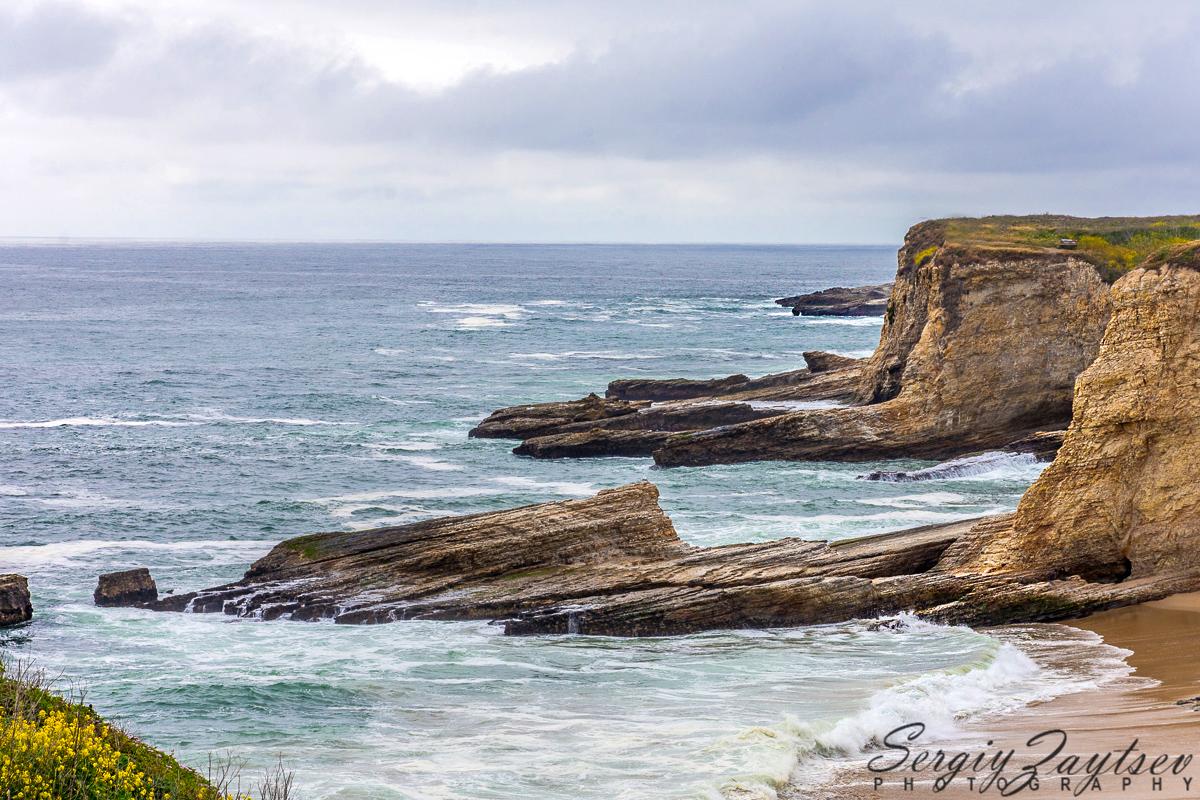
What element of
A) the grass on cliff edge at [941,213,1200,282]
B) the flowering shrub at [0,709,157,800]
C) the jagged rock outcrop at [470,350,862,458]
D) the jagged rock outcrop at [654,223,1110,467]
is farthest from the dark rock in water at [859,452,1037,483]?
the flowering shrub at [0,709,157,800]

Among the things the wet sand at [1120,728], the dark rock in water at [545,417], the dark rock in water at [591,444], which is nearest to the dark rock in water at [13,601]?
the wet sand at [1120,728]

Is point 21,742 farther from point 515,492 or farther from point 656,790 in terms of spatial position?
point 515,492

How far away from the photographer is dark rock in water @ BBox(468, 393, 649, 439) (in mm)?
52062

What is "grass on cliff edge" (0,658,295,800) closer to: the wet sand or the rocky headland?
the wet sand

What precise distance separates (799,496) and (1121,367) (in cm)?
1551

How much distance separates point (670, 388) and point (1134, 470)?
3403 cm

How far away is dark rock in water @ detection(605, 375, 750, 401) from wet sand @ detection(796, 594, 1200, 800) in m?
35.0

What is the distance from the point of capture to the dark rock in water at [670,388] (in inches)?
2258

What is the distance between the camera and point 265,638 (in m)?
24.9

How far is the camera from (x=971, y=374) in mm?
44562

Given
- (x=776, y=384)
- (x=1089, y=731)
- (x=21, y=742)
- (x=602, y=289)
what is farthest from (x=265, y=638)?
(x=602, y=289)

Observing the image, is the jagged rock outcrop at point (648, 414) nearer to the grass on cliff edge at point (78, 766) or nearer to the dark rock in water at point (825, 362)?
the dark rock in water at point (825, 362)

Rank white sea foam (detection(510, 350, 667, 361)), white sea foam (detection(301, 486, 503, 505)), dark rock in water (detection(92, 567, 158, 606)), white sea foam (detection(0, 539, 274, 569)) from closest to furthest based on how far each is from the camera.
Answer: dark rock in water (detection(92, 567, 158, 606))
white sea foam (detection(0, 539, 274, 569))
white sea foam (detection(301, 486, 503, 505))
white sea foam (detection(510, 350, 667, 361))

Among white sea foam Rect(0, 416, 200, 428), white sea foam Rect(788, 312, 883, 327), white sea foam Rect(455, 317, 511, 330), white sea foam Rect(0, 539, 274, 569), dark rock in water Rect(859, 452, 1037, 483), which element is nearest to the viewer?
white sea foam Rect(0, 539, 274, 569)
